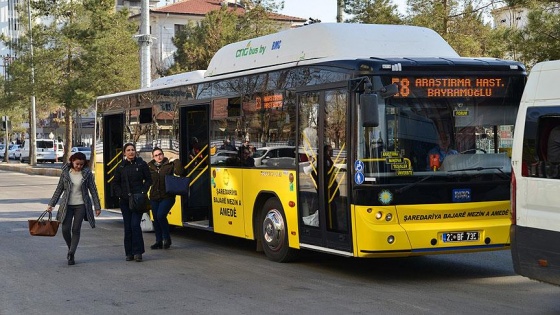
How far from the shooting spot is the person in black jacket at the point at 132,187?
42.9 feet

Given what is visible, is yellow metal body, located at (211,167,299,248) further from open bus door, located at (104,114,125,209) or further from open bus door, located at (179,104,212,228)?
open bus door, located at (104,114,125,209)

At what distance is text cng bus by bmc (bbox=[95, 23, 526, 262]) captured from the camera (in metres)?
10.5

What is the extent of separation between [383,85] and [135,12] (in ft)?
281

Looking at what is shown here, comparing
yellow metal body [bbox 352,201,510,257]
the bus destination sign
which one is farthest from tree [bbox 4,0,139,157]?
yellow metal body [bbox 352,201,510,257]

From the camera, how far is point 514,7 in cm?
2036

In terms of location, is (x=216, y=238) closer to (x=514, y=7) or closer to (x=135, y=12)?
(x=514, y=7)

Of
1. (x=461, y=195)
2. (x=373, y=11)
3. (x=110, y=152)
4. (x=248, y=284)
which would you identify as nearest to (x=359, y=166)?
(x=461, y=195)

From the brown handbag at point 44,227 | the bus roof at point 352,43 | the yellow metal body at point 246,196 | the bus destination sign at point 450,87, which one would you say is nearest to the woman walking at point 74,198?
the brown handbag at point 44,227

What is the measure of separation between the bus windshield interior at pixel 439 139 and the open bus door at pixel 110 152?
31.3 ft

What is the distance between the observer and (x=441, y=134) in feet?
35.4

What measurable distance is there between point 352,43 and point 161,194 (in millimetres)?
4405

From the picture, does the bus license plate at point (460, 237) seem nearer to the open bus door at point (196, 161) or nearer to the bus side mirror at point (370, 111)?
the bus side mirror at point (370, 111)

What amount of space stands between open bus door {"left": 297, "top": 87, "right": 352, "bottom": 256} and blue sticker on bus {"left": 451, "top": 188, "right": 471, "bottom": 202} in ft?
4.15

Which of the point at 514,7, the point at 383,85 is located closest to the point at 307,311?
the point at 383,85
